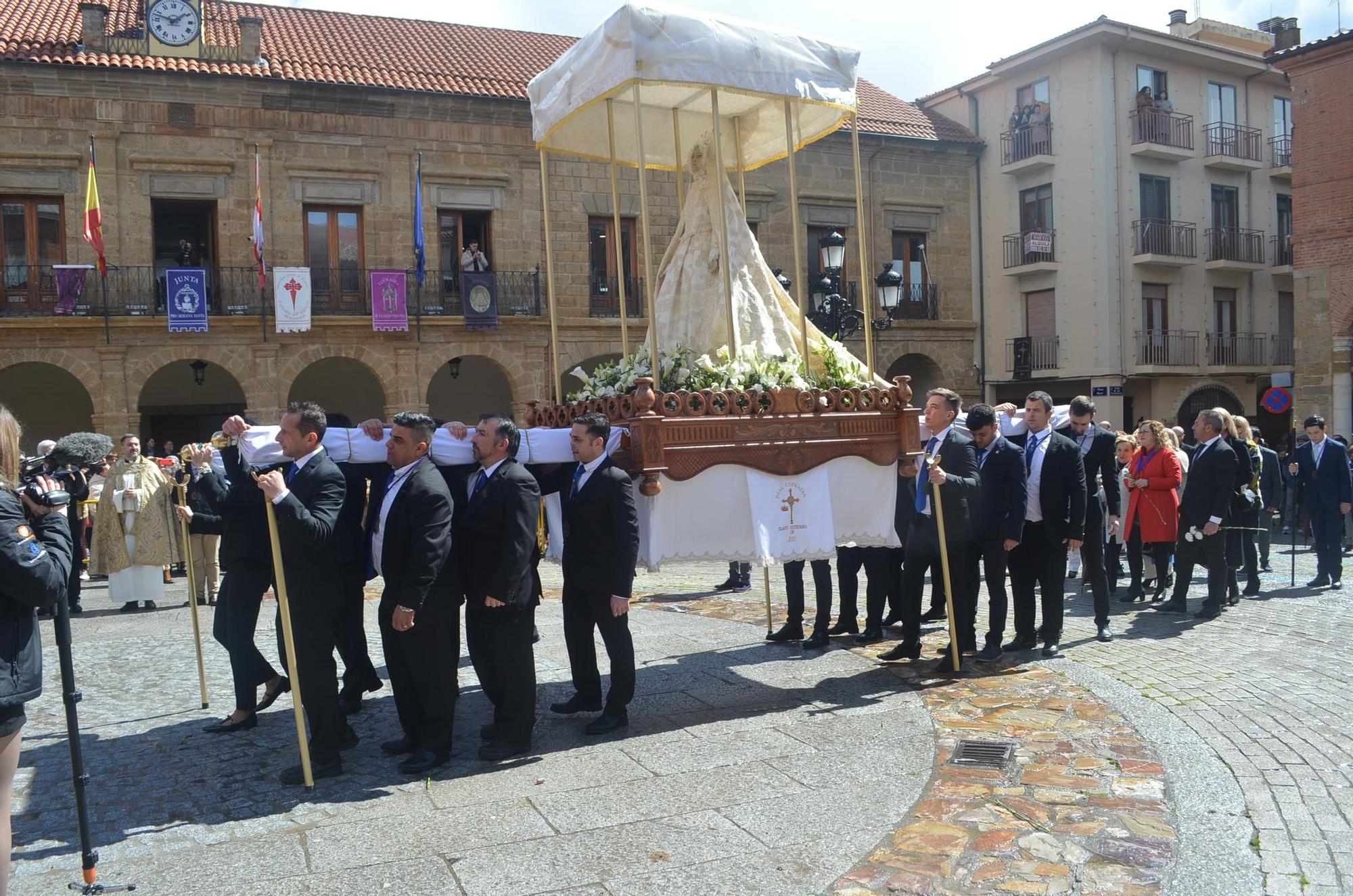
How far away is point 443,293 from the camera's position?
76.0 feet

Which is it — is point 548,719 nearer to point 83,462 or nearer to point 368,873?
point 368,873

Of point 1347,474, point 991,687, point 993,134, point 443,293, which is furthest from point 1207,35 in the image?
point 991,687

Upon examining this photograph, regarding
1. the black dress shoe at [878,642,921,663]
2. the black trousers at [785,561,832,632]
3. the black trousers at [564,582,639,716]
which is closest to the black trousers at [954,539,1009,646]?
the black dress shoe at [878,642,921,663]

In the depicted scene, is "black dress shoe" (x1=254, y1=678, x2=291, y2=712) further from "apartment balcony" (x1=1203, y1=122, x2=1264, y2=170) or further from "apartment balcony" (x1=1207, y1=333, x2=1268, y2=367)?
"apartment balcony" (x1=1203, y1=122, x2=1264, y2=170)

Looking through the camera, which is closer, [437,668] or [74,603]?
[437,668]

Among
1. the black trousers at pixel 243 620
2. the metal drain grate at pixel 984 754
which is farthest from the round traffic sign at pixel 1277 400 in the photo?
the black trousers at pixel 243 620

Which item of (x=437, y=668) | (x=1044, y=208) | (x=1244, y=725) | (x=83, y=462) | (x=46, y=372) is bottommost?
(x=1244, y=725)

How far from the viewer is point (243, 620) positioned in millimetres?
6020

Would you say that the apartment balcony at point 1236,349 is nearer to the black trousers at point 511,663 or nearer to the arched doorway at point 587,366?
the arched doorway at point 587,366

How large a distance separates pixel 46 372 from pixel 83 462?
18.4 metres

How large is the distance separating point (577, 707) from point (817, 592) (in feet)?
8.18

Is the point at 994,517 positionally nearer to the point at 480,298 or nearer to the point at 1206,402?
the point at 480,298

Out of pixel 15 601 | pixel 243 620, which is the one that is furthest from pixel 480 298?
pixel 15 601

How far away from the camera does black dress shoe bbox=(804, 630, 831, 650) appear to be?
26.2 feet
